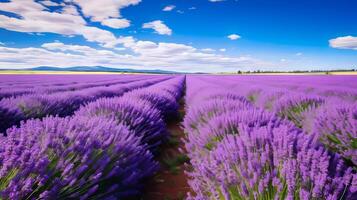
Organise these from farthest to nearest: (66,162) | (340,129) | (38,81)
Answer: (38,81) < (340,129) < (66,162)

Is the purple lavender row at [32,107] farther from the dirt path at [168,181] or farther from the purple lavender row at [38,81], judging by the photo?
the purple lavender row at [38,81]

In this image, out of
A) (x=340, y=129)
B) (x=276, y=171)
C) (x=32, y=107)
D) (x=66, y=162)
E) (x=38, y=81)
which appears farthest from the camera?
(x=38, y=81)

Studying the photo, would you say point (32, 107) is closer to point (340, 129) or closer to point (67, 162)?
point (67, 162)

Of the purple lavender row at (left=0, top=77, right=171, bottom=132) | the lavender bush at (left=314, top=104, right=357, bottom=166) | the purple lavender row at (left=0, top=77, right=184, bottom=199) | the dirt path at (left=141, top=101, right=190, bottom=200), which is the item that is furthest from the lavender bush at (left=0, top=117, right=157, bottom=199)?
the lavender bush at (left=314, top=104, right=357, bottom=166)

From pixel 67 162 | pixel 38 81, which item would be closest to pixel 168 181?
pixel 67 162

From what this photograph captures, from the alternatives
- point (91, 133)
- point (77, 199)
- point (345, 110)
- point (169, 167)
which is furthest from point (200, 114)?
point (77, 199)

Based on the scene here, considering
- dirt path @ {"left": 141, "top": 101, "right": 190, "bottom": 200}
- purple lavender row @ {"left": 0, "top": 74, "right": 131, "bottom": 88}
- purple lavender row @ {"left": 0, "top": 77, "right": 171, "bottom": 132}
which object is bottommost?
purple lavender row @ {"left": 0, "top": 74, "right": 131, "bottom": 88}

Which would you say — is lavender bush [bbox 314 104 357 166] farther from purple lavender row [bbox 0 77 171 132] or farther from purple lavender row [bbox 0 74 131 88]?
purple lavender row [bbox 0 74 131 88]

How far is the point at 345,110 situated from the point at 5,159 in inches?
125

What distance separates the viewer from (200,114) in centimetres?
357

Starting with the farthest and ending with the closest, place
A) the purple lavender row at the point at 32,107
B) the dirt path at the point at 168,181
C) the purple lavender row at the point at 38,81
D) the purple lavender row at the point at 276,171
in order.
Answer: the purple lavender row at the point at 38,81 < the purple lavender row at the point at 32,107 < the dirt path at the point at 168,181 < the purple lavender row at the point at 276,171

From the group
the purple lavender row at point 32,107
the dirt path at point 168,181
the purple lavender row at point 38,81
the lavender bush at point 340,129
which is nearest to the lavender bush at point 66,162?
the dirt path at point 168,181

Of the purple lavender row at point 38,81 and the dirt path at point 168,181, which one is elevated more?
the dirt path at point 168,181

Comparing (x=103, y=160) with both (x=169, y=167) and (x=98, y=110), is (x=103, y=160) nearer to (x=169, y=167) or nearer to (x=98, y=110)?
(x=169, y=167)
